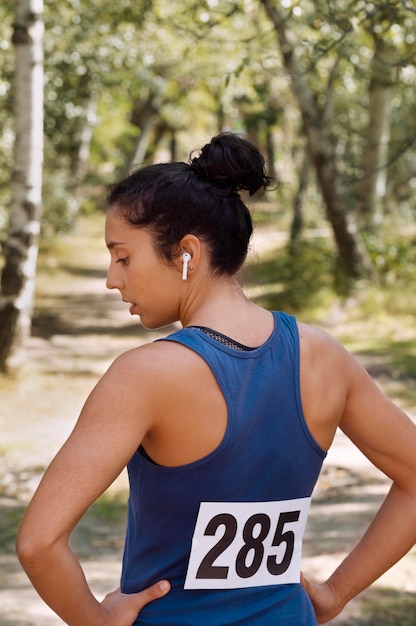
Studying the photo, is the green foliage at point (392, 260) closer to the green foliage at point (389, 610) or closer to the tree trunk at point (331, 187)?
the tree trunk at point (331, 187)

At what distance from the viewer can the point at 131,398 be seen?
1.61 meters

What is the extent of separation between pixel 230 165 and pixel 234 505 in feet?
2.17

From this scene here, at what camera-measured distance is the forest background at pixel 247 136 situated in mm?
6836

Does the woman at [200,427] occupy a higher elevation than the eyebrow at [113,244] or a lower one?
lower

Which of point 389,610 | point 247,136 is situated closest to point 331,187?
point 389,610

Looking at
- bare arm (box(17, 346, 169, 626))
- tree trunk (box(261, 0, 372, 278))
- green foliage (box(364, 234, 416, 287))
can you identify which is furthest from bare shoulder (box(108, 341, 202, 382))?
green foliage (box(364, 234, 416, 287))

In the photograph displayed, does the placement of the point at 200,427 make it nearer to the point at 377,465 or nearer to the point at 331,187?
the point at 377,465

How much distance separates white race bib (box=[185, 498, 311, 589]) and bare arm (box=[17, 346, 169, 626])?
0.69 ft

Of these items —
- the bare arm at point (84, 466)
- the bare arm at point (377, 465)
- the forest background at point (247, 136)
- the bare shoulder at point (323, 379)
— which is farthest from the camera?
the forest background at point (247, 136)

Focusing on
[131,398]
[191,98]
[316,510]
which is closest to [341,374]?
[131,398]

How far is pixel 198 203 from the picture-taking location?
1.81m

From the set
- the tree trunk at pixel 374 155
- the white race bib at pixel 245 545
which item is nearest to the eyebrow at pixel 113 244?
the white race bib at pixel 245 545

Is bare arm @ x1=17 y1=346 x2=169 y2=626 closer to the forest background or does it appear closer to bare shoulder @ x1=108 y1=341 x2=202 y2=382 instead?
bare shoulder @ x1=108 y1=341 x2=202 y2=382

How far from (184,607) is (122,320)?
13.8m
